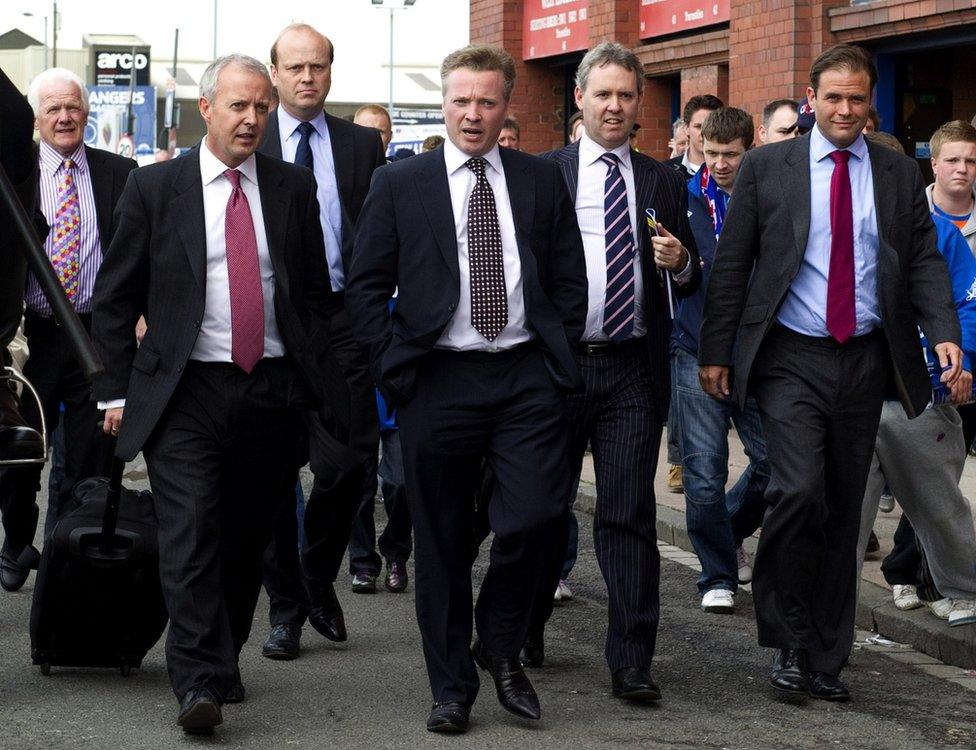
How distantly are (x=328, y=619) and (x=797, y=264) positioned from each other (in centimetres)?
226

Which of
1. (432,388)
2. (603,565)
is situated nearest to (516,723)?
(603,565)

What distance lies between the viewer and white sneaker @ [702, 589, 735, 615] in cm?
781

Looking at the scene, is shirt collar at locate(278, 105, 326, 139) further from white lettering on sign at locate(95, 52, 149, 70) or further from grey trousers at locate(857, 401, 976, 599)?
white lettering on sign at locate(95, 52, 149, 70)

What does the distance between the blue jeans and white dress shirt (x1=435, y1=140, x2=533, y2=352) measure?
204 centimetres

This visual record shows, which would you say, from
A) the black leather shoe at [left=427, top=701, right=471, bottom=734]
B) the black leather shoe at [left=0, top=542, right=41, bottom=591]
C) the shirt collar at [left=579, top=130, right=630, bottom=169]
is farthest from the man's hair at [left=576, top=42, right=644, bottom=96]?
the black leather shoe at [left=0, top=542, right=41, bottom=591]

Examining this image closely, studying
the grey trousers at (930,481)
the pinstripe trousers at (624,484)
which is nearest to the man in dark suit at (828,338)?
the pinstripe trousers at (624,484)

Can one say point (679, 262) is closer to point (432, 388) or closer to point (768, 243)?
point (768, 243)

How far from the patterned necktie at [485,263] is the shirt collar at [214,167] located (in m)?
0.71

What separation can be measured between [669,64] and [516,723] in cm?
1235

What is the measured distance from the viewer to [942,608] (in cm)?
724

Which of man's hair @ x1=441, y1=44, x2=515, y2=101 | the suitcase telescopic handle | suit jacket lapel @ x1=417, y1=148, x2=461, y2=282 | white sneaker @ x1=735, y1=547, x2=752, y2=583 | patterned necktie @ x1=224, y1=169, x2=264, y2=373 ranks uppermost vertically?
man's hair @ x1=441, y1=44, x2=515, y2=101

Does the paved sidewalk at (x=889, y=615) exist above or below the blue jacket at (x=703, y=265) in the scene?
below

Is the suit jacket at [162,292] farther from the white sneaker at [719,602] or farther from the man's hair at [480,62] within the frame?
the white sneaker at [719,602]

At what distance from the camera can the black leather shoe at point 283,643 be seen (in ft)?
22.1
